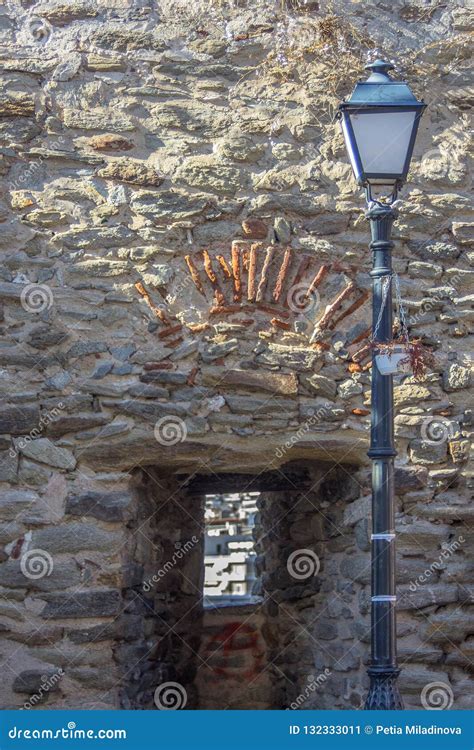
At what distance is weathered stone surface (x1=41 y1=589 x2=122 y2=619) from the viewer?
504 cm

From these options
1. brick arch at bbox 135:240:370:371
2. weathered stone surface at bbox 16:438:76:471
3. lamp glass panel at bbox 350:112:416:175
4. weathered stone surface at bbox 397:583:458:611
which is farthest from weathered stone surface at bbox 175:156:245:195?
weathered stone surface at bbox 397:583:458:611

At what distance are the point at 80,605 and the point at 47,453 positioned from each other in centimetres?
68

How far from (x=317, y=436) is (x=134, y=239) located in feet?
4.07

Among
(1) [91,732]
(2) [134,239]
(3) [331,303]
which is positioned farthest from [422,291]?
(1) [91,732]

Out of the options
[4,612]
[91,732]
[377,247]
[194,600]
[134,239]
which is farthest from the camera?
[194,600]

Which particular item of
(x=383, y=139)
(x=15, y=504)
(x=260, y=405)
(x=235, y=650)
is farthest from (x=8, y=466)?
(x=383, y=139)

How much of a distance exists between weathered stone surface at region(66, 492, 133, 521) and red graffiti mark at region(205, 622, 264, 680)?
5.42ft

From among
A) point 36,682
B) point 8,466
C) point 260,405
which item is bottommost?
point 36,682

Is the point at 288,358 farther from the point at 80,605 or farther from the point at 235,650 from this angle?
the point at 235,650

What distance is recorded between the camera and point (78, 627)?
505 cm

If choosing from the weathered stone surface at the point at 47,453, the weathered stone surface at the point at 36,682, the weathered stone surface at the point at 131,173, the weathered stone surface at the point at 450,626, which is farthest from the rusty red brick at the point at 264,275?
the weathered stone surface at the point at 36,682

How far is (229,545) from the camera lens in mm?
10062

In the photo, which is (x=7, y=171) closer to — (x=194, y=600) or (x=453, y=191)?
(x=453, y=191)

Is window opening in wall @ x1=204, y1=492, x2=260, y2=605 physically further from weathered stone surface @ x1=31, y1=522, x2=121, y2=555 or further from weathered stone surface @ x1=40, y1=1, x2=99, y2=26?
weathered stone surface @ x1=40, y1=1, x2=99, y2=26
